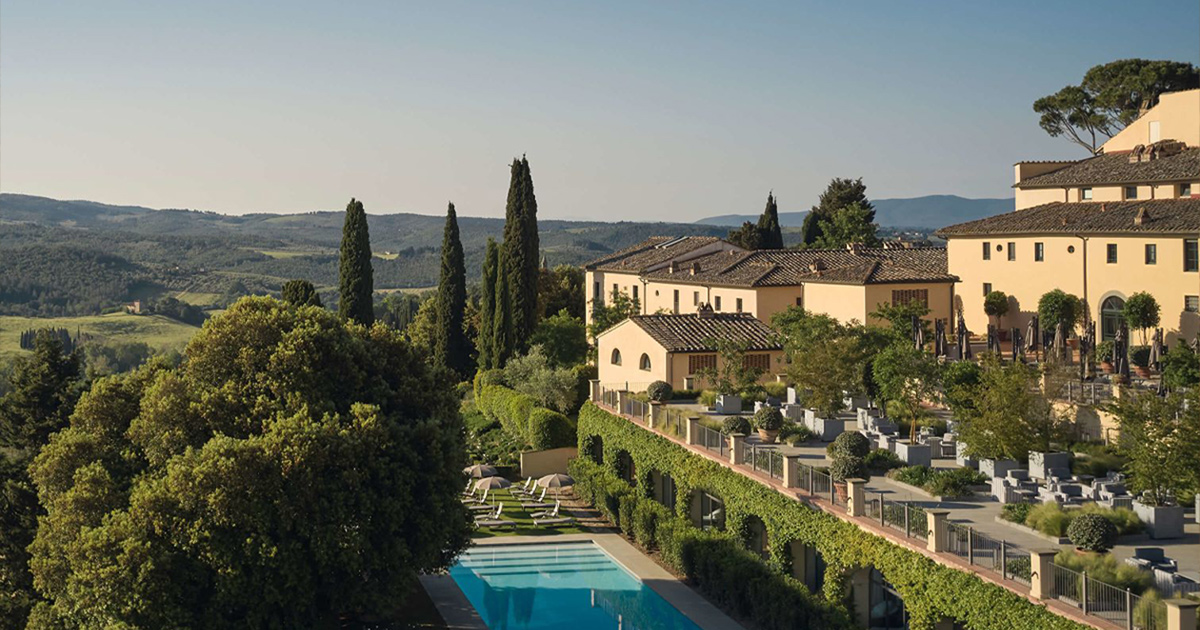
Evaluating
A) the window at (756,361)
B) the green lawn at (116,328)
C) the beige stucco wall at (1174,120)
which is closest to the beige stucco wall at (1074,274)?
the beige stucco wall at (1174,120)

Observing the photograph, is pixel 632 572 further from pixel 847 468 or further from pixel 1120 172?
pixel 1120 172

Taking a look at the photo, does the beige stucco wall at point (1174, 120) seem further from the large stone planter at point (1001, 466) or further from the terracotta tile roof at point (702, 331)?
the large stone planter at point (1001, 466)

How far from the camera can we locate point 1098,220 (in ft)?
143

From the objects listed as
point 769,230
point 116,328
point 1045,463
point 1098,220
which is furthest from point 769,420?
point 116,328

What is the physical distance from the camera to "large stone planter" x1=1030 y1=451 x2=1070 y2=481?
26.6 metres

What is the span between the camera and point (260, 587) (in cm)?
2417

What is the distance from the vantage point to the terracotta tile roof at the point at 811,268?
50062 millimetres

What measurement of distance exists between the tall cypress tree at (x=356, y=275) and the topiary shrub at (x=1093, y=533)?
44.8 meters

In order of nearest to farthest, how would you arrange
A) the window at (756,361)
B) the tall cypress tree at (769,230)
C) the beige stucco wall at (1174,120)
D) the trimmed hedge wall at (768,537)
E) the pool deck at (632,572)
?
the trimmed hedge wall at (768,537) → the pool deck at (632,572) → the window at (756,361) → the beige stucco wall at (1174,120) → the tall cypress tree at (769,230)

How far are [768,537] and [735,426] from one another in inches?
192

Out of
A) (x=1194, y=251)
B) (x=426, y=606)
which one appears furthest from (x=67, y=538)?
(x=1194, y=251)

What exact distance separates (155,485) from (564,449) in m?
26.0

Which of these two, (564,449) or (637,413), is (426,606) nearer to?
(637,413)

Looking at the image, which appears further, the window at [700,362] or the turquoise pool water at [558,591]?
the window at [700,362]
